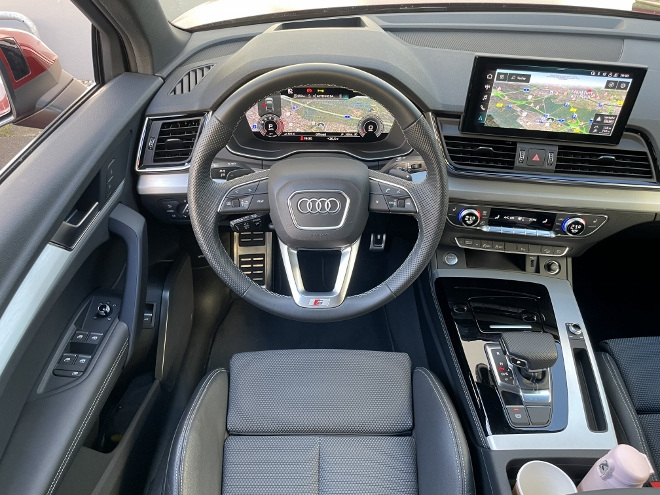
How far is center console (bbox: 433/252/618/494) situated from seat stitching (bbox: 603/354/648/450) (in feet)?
0.44

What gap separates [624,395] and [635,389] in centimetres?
7

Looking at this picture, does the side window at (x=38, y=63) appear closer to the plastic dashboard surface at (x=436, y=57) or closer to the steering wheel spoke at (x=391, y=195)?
the plastic dashboard surface at (x=436, y=57)

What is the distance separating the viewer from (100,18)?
1523 millimetres

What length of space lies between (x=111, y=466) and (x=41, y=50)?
1.18m

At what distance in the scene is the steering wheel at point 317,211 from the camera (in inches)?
50.5

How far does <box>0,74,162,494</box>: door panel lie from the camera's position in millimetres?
1134

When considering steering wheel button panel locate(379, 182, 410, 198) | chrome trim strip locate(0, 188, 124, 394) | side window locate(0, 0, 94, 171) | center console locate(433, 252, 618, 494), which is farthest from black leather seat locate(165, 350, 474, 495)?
side window locate(0, 0, 94, 171)

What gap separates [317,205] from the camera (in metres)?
1.32

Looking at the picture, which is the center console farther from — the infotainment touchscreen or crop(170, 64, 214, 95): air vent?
crop(170, 64, 214, 95): air vent

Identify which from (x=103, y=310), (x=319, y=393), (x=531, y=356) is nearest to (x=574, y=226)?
(x=531, y=356)

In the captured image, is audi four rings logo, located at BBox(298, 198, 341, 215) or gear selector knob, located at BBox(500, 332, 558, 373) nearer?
audi four rings logo, located at BBox(298, 198, 341, 215)

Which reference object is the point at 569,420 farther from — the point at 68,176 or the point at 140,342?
the point at 68,176

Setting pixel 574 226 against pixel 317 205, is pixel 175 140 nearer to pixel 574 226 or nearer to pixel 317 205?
pixel 317 205

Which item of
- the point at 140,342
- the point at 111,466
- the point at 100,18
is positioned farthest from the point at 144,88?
the point at 111,466
